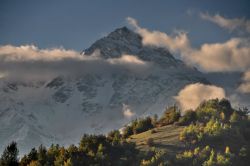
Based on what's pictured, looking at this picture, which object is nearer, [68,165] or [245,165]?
[68,165]

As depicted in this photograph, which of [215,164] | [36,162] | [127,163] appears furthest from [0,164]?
[215,164]

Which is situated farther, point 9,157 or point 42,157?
point 9,157

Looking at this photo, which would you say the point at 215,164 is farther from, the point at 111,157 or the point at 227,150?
the point at 111,157

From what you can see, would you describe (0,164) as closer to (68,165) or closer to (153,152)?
(68,165)

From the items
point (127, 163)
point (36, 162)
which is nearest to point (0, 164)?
point (36, 162)

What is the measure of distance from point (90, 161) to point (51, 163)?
1428 centimetres

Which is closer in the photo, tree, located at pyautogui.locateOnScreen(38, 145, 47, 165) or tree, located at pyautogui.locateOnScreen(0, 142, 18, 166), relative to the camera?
tree, located at pyautogui.locateOnScreen(38, 145, 47, 165)

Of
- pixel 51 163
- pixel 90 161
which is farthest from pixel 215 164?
pixel 51 163

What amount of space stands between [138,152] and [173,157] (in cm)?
1224

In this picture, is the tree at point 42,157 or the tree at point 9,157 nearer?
the tree at point 42,157

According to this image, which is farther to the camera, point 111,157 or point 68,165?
point 111,157

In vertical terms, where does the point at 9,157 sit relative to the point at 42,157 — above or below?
above

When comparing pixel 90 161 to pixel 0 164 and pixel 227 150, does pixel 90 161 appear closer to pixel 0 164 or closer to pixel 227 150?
pixel 0 164

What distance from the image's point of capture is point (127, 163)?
7328 inches
